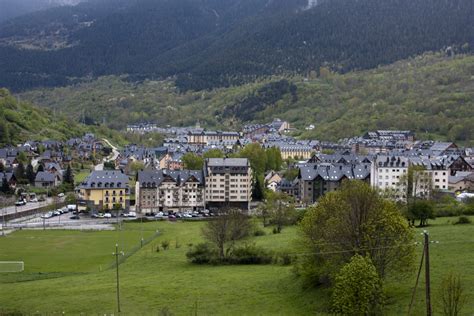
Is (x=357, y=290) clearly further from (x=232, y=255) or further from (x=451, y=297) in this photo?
(x=232, y=255)

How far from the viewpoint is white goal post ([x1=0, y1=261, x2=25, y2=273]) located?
161ft

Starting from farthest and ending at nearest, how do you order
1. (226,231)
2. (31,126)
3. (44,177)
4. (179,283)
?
(31,126) < (44,177) < (226,231) < (179,283)

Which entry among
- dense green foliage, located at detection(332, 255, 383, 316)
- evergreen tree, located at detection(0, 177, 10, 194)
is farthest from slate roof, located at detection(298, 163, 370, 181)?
dense green foliage, located at detection(332, 255, 383, 316)

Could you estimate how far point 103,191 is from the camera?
83000mm

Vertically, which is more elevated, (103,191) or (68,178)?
(68,178)

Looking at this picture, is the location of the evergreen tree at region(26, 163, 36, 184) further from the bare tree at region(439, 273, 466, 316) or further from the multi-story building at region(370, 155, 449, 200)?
the bare tree at region(439, 273, 466, 316)

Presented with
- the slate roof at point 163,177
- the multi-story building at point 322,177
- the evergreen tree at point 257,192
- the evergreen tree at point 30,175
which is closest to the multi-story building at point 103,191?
the slate roof at point 163,177

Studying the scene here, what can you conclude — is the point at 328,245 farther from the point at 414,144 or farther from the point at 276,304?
the point at 414,144

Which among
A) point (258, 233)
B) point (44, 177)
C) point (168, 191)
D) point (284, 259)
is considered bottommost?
point (284, 259)

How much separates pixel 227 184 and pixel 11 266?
37738 mm

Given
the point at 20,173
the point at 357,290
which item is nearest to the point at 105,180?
the point at 20,173

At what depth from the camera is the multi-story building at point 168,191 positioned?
8312cm

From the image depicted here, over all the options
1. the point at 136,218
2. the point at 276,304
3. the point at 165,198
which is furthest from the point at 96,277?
the point at 165,198

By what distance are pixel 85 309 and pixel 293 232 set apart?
25908 mm
